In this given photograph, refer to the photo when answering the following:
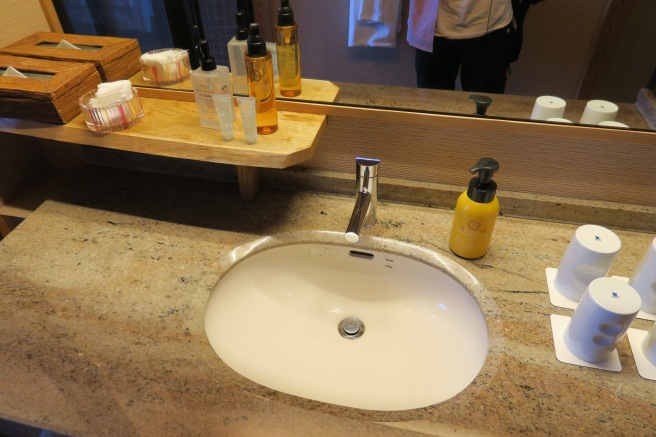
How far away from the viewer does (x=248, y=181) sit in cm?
99

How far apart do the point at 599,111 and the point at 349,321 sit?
641 mm

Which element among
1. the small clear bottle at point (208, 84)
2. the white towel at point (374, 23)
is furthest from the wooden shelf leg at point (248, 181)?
the white towel at point (374, 23)

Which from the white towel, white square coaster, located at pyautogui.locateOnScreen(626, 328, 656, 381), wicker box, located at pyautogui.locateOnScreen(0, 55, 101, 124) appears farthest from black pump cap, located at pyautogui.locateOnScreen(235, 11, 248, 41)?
white square coaster, located at pyautogui.locateOnScreen(626, 328, 656, 381)

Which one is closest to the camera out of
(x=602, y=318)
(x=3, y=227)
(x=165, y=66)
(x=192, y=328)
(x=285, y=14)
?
(x=602, y=318)

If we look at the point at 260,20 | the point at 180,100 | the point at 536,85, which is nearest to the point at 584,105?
the point at 536,85

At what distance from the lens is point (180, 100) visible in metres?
0.99

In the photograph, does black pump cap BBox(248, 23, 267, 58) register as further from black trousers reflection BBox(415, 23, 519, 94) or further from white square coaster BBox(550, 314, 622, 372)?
white square coaster BBox(550, 314, 622, 372)

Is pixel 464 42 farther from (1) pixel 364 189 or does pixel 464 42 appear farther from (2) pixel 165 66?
(2) pixel 165 66

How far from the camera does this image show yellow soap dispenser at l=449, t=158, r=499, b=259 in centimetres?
74

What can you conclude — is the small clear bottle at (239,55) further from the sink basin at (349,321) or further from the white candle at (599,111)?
the white candle at (599,111)

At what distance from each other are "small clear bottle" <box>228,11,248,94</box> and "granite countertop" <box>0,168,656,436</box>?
250 millimetres

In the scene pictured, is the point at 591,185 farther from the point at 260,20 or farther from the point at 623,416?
the point at 260,20

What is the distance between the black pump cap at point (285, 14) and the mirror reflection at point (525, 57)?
0.02m

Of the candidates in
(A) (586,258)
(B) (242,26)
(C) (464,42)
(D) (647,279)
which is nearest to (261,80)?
(B) (242,26)
